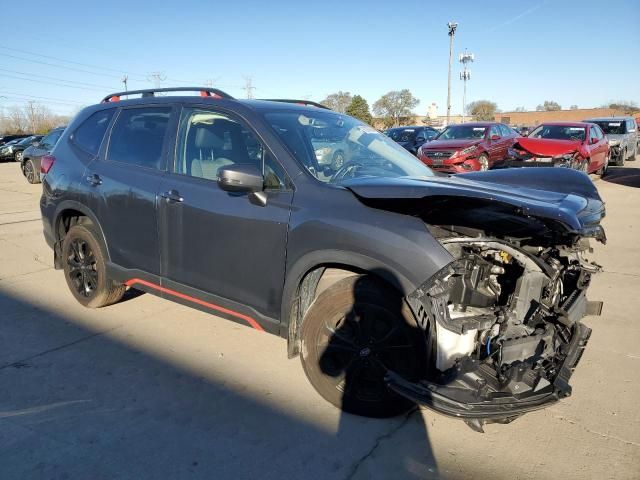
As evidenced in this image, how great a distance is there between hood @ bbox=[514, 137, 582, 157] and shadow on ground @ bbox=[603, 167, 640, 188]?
257cm

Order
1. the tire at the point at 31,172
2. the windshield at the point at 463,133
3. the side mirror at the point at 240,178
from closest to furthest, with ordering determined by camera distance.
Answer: the side mirror at the point at 240,178
the windshield at the point at 463,133
the tire at the point at 31,172

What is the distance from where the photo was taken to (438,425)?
2904mm

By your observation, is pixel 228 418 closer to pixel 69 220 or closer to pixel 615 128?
pixel 69 220

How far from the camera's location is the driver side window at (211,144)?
11.2ft

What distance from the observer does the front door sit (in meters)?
3.08

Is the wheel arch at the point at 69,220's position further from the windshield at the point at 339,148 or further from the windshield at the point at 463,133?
the windshield at the point at 463,133

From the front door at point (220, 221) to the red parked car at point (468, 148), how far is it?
35.5ft

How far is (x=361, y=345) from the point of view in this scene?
286 cm

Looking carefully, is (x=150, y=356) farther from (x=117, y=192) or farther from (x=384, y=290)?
(x=384, y=290)

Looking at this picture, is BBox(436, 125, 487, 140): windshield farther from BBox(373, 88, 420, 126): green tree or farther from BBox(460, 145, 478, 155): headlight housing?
BBox(373, 88, 420, 126): green tree

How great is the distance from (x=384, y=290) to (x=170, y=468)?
1.47 metres

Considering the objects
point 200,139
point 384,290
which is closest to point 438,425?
point 384,290

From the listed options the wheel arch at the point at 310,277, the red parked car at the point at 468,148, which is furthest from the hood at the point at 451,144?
the wheel arch at the point at 310,277

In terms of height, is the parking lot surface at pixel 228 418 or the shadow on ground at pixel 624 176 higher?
the shadow on ground at pixel 624 176
